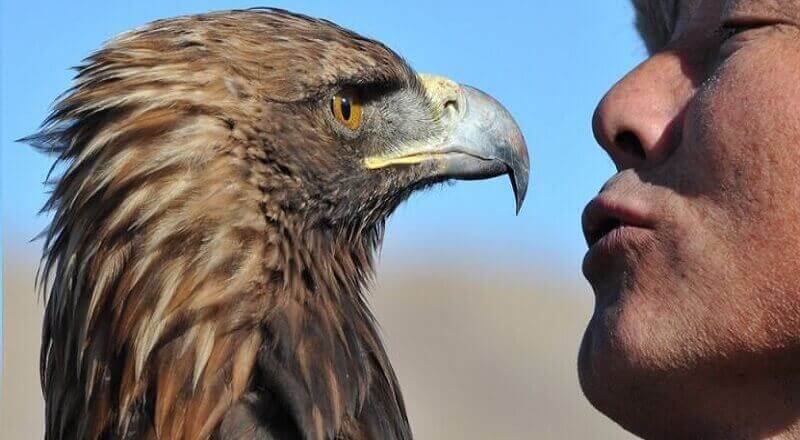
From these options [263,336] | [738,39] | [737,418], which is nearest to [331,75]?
[263,336]

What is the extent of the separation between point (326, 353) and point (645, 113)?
37.2 inches

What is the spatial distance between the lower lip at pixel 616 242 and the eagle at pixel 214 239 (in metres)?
0.66

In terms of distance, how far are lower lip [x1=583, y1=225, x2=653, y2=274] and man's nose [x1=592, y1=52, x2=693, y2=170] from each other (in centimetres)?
16

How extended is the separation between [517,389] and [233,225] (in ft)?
40.0

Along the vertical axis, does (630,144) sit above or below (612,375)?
above

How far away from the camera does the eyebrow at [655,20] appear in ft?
10.9

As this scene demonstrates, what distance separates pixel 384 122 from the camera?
362 centimetres

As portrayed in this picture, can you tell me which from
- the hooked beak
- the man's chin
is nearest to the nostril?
the man's chin

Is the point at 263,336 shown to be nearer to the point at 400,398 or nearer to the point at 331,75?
the point at 400,398

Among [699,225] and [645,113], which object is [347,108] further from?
[699,225]

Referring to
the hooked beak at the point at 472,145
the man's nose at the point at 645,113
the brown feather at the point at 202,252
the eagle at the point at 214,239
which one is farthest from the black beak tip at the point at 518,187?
the man's nose at the point at 645,113

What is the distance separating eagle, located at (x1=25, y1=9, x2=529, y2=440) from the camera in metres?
2.94

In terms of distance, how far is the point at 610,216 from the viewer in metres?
2.90

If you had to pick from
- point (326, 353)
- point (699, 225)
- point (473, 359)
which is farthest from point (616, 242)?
point (473, 359)
